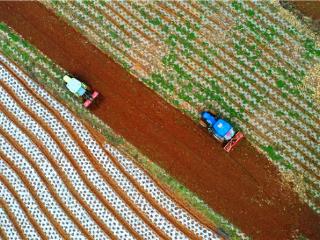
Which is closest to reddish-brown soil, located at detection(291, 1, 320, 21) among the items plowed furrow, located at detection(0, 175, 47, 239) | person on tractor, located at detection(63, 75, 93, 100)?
person on tractor, located at detection(63, 75, 93, 100)

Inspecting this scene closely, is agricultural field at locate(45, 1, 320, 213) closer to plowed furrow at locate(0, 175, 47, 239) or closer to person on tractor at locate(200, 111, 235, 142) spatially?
person on tractor at locate(200, 111, 235, 142)

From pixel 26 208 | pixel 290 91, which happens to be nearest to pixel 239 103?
pixel 290 91

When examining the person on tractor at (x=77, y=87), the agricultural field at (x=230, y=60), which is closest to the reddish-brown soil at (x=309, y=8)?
the agricultural field at (x=230, y=60)

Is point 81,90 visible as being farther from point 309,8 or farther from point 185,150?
point 309,8

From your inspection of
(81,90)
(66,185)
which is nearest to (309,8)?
(81,90)

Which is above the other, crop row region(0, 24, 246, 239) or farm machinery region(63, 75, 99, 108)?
farm machinery region(63, 75, 99, 108)
